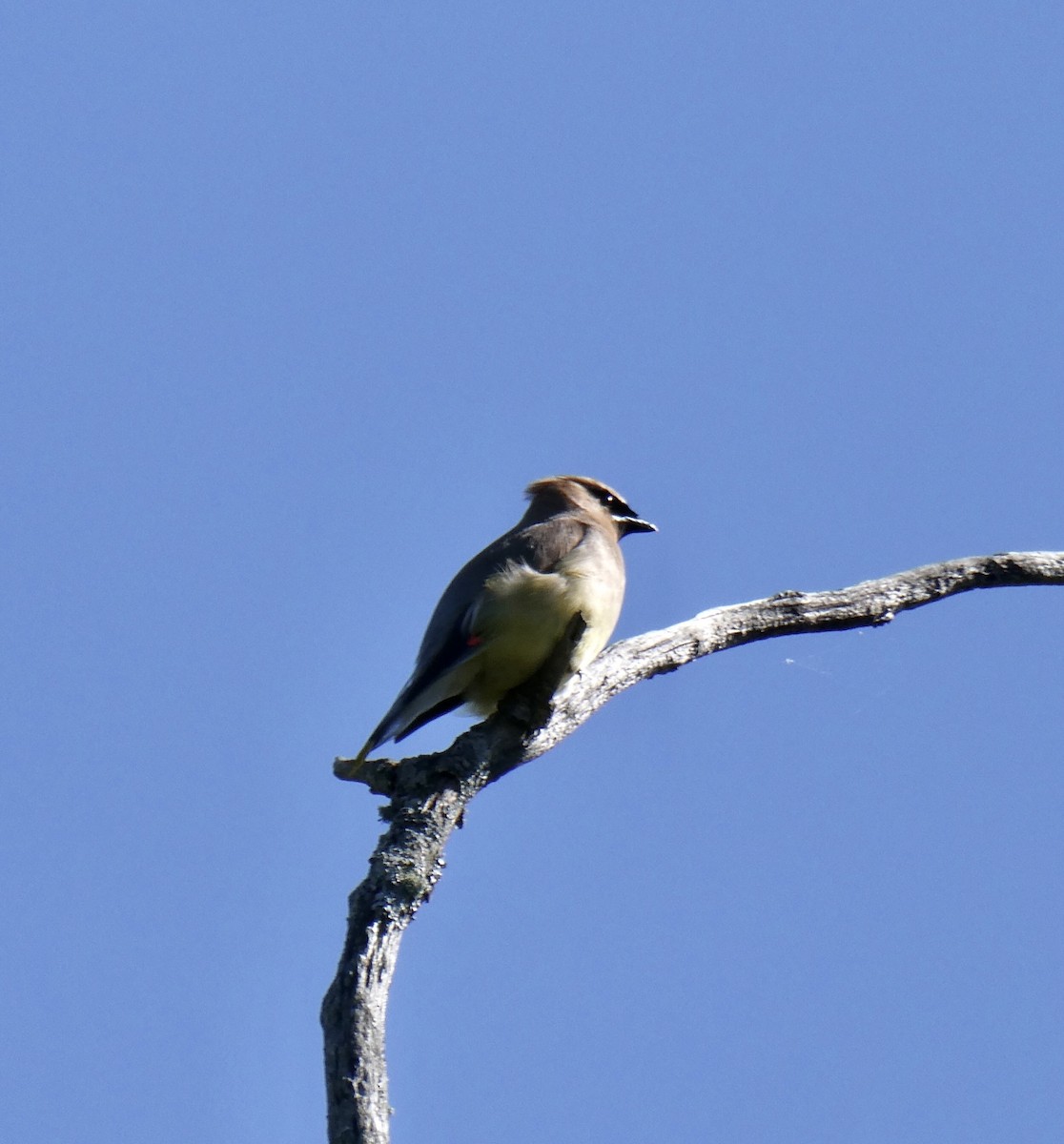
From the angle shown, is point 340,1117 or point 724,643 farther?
point 724,643

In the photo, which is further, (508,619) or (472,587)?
(472,587)

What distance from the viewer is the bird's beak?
6031 mm

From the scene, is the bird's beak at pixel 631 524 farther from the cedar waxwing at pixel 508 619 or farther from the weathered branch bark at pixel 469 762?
the weathered branch bark at pixel 469 762

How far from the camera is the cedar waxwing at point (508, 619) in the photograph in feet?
15.1

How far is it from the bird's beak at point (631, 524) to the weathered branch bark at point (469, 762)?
1507 mm

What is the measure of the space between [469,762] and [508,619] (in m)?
0.99

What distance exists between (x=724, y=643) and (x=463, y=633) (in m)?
0.77

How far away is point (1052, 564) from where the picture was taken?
4.81m

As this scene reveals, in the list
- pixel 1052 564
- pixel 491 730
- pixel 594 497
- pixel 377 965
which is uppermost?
pixel 594 497

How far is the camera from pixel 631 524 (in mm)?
6051

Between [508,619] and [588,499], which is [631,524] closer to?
[588,499]

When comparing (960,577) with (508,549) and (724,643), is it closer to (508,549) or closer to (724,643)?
(724,643)

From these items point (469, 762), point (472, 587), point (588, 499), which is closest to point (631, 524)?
point (588, 499)

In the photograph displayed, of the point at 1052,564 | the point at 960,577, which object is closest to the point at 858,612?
the point at 960,577
